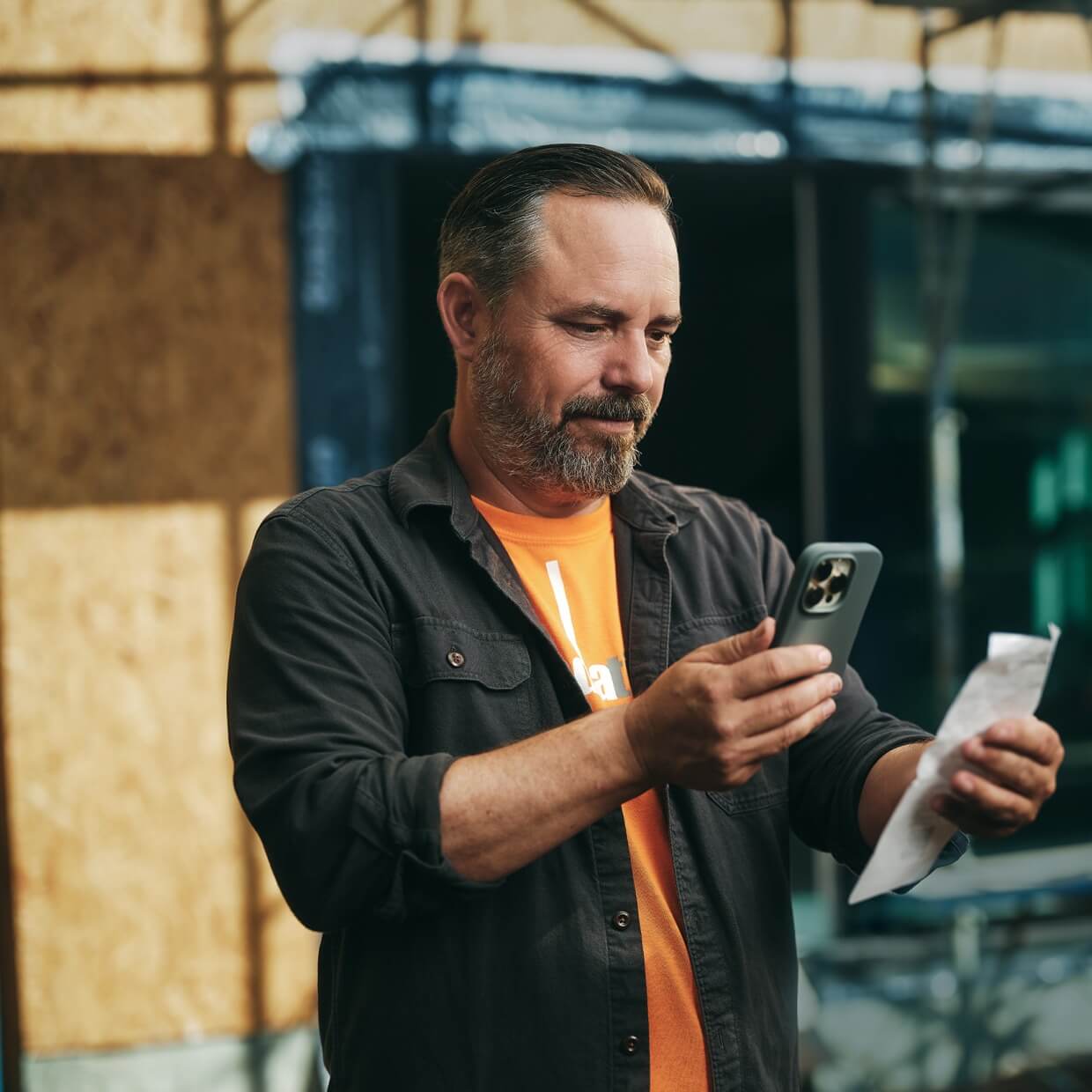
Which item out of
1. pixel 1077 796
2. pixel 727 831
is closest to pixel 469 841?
pixel 727 831

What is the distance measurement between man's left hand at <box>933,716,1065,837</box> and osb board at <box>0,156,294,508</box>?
3200mm

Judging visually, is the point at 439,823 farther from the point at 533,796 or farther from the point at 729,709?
the point at 729,709

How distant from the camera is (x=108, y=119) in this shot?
4168mm

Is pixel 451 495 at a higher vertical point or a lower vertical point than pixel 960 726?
higher

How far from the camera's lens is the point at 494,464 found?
6.21 ft

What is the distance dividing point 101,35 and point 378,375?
4.74ft

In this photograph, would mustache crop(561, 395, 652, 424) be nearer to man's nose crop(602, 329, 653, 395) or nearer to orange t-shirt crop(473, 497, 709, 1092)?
man's nose crop(602, 329, 653, 395)

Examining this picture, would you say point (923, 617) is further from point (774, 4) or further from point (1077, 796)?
point (774, 4)

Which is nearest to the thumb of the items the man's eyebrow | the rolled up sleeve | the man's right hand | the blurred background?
the man's right hand

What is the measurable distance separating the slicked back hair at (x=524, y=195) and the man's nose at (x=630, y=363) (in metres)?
0.18

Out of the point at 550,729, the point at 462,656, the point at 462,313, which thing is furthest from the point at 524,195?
the point at 550,729

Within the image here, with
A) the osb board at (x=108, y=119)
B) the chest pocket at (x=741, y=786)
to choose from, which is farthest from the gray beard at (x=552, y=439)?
the osb board at (x=108, y=119)

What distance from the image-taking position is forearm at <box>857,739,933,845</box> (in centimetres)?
166

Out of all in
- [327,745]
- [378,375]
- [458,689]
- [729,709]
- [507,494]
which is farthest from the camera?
[378,375]
